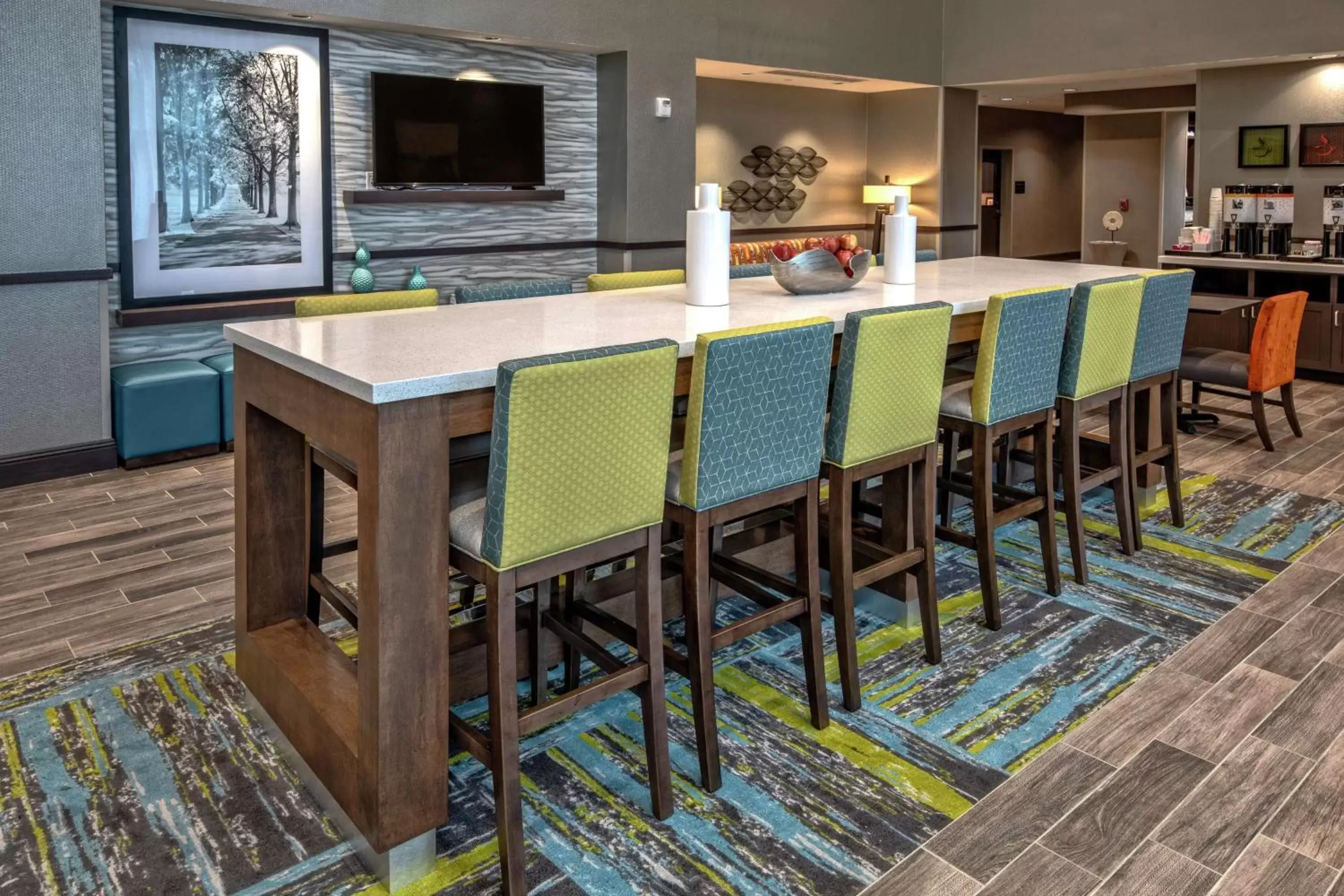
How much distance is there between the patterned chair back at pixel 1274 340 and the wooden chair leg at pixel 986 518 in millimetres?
2889

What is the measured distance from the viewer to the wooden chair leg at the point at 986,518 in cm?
319

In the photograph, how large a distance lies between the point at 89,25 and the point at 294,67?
3.93ft

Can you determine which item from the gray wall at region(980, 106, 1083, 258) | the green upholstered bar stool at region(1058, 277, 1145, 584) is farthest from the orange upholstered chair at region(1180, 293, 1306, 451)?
the gray wall at region(980, 106, 1083, 258)

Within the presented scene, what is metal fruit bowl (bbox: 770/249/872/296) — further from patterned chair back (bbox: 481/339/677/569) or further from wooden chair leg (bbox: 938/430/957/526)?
patterned chair back (bbox: 481/339/677/569)

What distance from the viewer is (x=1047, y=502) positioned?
344 centimetres

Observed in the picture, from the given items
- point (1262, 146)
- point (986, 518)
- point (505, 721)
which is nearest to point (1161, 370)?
point (986, 518)

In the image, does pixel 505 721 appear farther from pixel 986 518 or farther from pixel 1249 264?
pixel 1249 264

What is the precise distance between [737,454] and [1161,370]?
2.29 meters

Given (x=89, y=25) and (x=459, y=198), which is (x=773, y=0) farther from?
(x=89, y=25)

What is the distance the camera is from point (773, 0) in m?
7.75

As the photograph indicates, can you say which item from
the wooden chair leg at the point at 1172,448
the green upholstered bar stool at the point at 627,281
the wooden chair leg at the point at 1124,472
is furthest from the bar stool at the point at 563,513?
the wooden chair leg at the point at 1172,448

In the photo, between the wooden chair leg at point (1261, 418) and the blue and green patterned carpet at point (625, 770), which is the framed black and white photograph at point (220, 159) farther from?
the wooden chair leg at point (1261, 418)

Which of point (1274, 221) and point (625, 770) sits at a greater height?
point (1274, 221)

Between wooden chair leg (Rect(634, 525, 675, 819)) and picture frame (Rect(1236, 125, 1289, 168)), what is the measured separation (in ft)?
24.3
